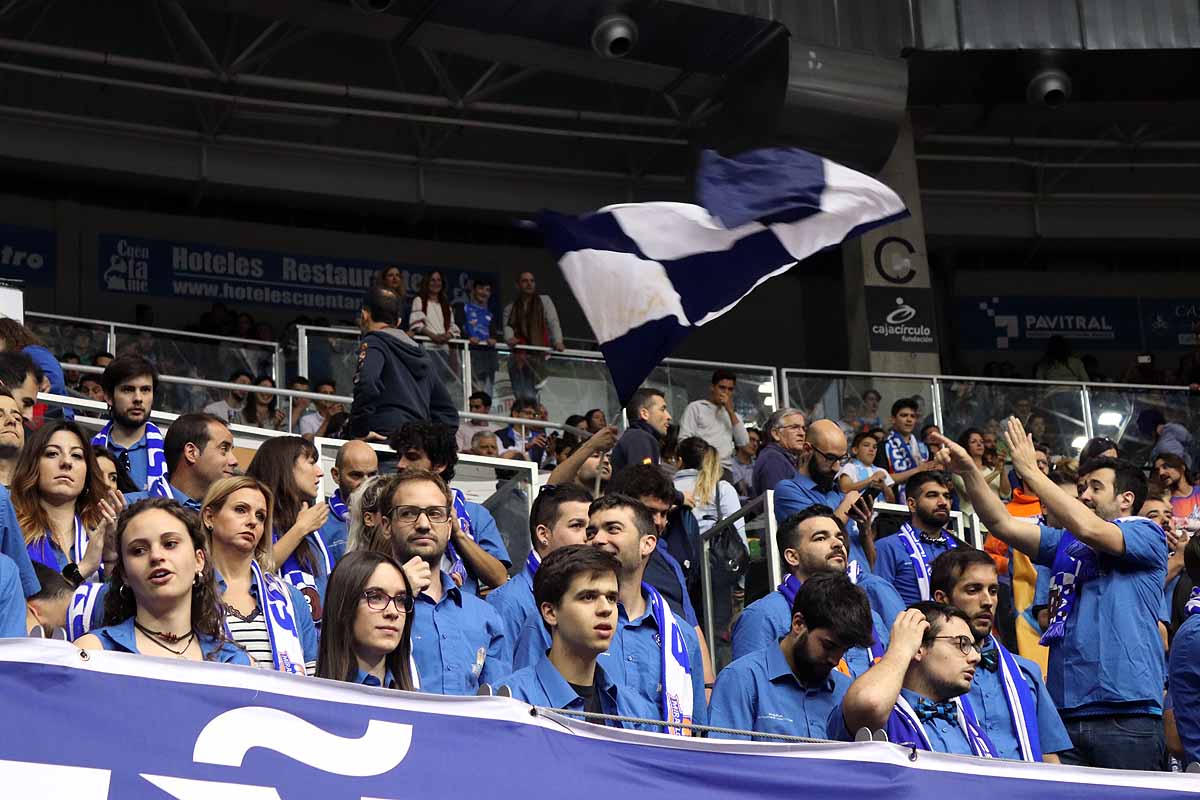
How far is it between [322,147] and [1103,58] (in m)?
9.42

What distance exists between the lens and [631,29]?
53.0 ft

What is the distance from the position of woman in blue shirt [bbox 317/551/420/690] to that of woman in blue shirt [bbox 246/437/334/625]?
148 centimetres

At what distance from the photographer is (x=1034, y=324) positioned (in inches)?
1012

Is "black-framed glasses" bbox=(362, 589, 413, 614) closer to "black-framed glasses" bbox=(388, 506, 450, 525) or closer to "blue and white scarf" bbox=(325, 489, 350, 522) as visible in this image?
"black-framed glasses" bbox=(388, 506, 450, 525)

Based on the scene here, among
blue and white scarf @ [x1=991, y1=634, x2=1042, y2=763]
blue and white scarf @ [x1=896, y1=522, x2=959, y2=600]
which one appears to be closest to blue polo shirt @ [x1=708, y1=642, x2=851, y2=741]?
blue and white scarf @ [x1=991, y1=634, x2=1042, y2=763]

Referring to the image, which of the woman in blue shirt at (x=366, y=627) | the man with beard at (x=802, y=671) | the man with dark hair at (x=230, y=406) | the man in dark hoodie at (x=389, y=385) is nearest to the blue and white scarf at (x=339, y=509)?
the man in dark hoodie at (x=389, y=385)

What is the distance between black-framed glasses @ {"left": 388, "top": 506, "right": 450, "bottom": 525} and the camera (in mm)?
6027

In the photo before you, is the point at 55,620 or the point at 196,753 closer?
the point at 196,753

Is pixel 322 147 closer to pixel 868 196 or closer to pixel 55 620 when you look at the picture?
pixel 868 196

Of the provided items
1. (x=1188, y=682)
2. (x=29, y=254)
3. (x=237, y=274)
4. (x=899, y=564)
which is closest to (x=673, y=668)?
(x=1188, y=682)

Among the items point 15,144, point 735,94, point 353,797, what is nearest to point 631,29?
point 735,94

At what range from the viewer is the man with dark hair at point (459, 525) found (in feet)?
23.2

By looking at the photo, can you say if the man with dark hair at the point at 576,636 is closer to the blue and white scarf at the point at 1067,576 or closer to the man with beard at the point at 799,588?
the man with beard at the point at 799,588

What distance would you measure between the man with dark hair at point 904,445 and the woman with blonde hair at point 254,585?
791 centimetres
